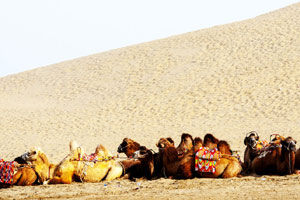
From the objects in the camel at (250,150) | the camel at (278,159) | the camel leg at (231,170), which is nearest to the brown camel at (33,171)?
the camel leg at (231,170)

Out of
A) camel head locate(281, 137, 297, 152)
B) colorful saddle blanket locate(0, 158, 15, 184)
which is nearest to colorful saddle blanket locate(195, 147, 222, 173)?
camel head locate(281, 137, 297, 152)

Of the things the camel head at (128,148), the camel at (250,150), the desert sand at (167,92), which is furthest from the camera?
the desert sand at (167,92)

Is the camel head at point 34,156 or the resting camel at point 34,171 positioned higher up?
the camel head at point 34,156

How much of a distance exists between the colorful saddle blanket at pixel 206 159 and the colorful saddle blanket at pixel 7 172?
3.22 metres

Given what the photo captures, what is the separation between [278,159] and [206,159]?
4.16 feet

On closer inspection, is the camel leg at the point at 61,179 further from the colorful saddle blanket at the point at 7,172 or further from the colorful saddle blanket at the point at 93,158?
the colorful saddle blanket at the point at 7,172

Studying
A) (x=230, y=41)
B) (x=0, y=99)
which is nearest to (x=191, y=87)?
(x=230, y=41)

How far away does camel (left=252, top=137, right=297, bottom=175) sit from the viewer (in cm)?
955

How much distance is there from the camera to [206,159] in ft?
31.9

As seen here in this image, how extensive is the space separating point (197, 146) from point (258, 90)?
50.5 ft

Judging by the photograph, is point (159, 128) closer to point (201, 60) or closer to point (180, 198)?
point (201, 60)

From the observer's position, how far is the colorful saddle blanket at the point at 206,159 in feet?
31.8

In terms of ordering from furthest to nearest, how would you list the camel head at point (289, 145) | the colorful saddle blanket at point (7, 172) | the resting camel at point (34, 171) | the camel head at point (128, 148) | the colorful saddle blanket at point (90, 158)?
1. the camel head at point (128, 148)
2. the colorful saddle blanket at point (90, 158)
3. the resting camel at point (34, 171)
4. the colorful saddle blanket at point (7, 172)
5. the camel head at point (289, 145)

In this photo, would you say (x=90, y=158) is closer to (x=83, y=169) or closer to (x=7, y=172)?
(x=83, y=169)
